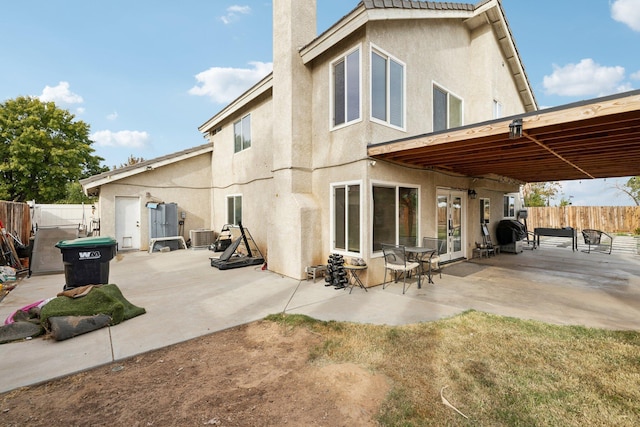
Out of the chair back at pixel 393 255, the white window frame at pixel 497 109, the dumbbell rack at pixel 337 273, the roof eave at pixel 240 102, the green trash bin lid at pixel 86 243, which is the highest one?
the roof eave at pixel 240 102

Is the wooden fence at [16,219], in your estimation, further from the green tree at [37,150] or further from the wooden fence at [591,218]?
the wooden fence at [591,218]

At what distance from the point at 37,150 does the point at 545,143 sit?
26.5 meters

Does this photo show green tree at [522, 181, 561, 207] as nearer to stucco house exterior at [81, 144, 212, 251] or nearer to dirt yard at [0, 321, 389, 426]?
stucco house exterior at [81, 144, 212, 251]

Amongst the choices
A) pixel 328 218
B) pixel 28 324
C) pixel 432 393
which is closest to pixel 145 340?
pixel 28 324

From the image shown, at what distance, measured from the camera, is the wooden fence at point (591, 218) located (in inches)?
696

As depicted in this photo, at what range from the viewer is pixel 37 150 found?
18.3 m

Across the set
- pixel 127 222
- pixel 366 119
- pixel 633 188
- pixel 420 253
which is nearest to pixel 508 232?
pixel 420 253

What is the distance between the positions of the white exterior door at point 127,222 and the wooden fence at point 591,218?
24186mm

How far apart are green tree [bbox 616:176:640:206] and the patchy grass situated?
32346mm

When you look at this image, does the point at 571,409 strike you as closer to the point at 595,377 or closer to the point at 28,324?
the point at 595,377

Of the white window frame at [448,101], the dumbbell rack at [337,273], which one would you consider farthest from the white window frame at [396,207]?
the white window frame at [448,101]

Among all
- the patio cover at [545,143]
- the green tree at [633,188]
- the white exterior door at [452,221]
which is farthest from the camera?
the green tree at [633,188]

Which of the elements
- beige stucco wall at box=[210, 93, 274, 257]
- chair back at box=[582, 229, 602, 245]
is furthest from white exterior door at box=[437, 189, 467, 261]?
chair back at box=[582, 229, 602, 245]

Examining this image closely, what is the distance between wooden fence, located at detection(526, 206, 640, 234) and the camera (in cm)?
1767
